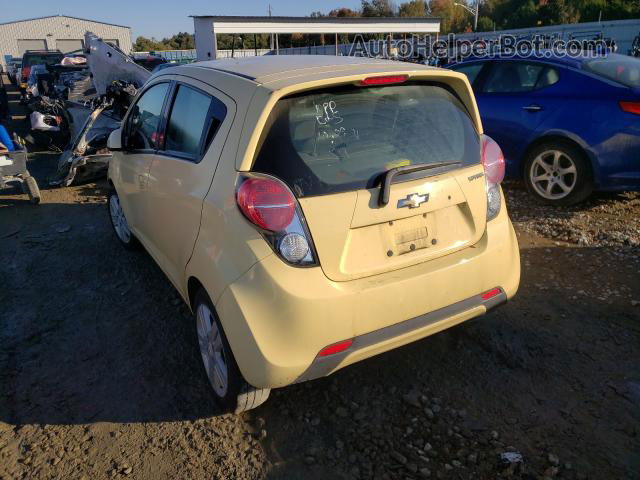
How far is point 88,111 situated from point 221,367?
7.60 metres

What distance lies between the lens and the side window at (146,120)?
3.52 metres

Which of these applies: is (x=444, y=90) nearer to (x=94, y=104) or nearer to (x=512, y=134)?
(x=512, y=134)

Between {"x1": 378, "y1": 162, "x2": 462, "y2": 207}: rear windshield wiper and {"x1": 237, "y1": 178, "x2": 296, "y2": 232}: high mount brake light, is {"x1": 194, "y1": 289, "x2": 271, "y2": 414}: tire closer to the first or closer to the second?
{"x1": 237, "y1": 178, "x2": 296, "y2": 232}: high mount brake light

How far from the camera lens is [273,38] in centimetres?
3844

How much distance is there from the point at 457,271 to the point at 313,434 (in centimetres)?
111

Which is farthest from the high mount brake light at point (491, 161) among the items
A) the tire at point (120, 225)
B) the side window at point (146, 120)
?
the tire at point (120, 225)

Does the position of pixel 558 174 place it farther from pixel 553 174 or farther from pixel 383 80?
pixel 383 80

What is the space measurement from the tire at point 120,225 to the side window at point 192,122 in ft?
5.92

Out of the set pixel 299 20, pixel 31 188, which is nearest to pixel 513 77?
pixel 31 188

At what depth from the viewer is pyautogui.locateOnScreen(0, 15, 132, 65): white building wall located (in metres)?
57.2

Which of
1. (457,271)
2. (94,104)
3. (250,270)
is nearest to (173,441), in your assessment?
(250,270)

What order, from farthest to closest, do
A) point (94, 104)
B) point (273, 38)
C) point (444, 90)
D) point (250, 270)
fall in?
point (273, 38) → point (94, 104) → point (444, 90) → point (250, 270)

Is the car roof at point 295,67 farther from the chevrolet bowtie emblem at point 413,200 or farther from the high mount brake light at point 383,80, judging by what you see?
the chevrolet bowtie emblem at point 413,200

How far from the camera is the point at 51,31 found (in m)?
59.1
